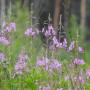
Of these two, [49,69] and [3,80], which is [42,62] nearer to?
[49,69]

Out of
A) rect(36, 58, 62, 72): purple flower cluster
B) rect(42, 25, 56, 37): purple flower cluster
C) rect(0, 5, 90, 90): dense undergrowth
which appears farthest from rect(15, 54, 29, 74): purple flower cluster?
rect(42, 25, 56, 37): purple flower cluster

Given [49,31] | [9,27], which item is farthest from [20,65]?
[9,27]

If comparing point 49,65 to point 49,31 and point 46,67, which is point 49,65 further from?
point 49,31

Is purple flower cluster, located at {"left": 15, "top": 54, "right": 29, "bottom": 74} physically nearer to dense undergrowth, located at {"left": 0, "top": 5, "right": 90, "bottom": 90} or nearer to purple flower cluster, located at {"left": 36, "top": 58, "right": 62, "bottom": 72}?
dense undergrowth, located at {"left": 0, "top": 5, "right": 90, "bottom": 90}

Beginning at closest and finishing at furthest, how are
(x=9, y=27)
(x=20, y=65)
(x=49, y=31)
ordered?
1. (x=20, y=65)
2. (x=49, y=31)
3. (x=9, y=27)

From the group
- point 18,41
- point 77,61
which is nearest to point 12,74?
point 77,61

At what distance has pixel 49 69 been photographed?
3.70 metres

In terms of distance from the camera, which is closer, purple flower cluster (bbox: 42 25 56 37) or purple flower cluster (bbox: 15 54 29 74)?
purple flower cluster (bbox: 15 54 29 74)

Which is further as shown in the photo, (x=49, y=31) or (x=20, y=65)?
(x=49, y=31)

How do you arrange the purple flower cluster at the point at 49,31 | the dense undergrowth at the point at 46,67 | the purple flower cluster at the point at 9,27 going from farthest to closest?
1. the purple flower cluster at the point at 9,27
2. the purple flower cluster at the point at 49,31
3. the dense undergrowth at the point at 46,67

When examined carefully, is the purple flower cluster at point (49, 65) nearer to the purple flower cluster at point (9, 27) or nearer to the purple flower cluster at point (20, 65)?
the purple flower cluster at point (20, 65)

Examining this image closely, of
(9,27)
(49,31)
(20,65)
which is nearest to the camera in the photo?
(20,65)

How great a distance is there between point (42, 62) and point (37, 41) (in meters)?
1.15

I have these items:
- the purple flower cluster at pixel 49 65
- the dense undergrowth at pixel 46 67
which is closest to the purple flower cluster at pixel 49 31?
the dense undergrowth at pixel 46 67
